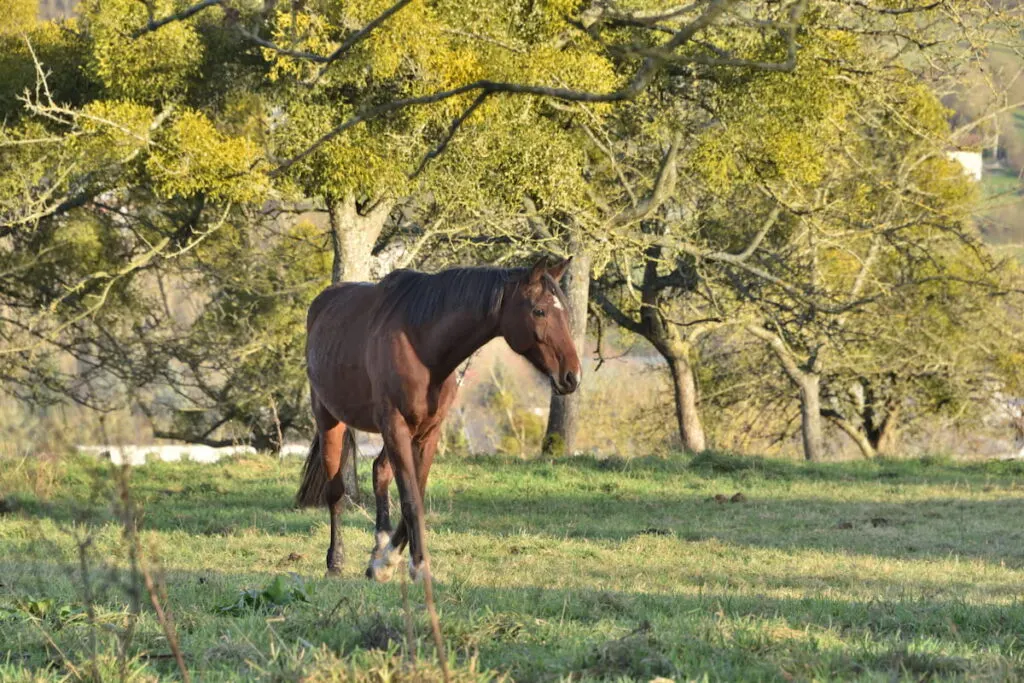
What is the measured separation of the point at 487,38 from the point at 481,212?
111 inches

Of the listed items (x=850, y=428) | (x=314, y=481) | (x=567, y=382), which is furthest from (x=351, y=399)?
(x=850, y=428)

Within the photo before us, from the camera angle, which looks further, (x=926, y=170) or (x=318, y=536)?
(x=926, y=170)

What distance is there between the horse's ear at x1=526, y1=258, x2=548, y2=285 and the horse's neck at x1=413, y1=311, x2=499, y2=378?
360 mm

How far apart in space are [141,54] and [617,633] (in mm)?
10608

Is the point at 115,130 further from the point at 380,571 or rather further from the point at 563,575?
the point at 563,575

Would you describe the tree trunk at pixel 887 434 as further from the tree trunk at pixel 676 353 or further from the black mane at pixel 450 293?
the black mane at pixel 450 293

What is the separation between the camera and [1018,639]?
5.46 m

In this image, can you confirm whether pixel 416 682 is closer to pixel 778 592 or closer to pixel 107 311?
pixel 778 592

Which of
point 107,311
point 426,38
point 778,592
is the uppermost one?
point 426,38

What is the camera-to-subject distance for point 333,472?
9016 mm

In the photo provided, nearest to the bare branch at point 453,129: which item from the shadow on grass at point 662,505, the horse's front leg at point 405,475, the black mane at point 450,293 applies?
the black mane at point 450,293

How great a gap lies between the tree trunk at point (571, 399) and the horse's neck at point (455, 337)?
31.7 feet

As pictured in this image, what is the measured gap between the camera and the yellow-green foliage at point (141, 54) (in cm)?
1379

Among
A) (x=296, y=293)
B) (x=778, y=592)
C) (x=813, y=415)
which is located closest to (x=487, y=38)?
(x=778, y=592)
